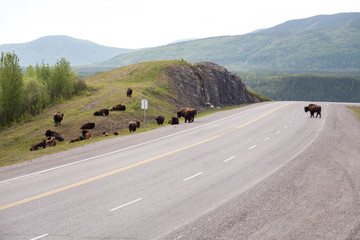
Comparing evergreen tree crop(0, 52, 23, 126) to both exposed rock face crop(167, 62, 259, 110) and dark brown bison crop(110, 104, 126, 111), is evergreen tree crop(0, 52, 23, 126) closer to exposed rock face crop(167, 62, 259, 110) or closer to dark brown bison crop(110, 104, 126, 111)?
dark brown bison crop(110, 104, 126, 111)

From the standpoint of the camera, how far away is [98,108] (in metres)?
37.6

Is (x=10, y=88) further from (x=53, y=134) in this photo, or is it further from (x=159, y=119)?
(x=159, y=119)

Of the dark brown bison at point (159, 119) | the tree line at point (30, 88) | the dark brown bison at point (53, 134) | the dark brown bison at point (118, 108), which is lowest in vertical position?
the dark brown bison at point (159, 119)

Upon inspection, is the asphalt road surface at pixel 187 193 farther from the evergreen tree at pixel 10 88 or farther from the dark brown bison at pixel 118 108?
the evergreen tree at pixel 10 88

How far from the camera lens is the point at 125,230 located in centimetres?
775

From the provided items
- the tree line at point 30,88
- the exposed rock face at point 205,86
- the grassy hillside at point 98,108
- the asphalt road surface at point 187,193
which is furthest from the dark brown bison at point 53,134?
the exposed rock face at point 205,86

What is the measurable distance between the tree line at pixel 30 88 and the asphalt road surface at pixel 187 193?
69.0 feet

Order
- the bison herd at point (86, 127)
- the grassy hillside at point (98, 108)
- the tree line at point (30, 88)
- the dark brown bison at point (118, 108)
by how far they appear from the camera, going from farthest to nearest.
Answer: the dark brown bison at point (118, 108)
the tree line at point (30, 88)
the grassy hillside at point (98, 108)
the bison herd at point (86, 127)

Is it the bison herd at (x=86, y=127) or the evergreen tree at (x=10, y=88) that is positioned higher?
the evergreen tree at (x=10, y=88)

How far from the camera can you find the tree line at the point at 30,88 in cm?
3512

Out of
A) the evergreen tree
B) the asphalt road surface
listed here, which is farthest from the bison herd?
the evergreen tree

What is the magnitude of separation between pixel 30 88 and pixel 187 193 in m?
34.2

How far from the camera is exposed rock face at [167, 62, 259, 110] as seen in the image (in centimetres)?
5478

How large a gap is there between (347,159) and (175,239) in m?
11.6
